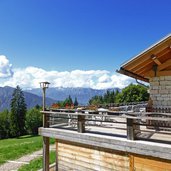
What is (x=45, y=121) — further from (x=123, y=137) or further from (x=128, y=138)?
(x=128, y=138)

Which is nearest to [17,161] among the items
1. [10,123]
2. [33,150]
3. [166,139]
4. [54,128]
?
[33,150]

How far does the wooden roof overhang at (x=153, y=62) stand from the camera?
10469mm

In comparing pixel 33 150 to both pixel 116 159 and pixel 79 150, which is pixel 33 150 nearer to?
pixel 79 150

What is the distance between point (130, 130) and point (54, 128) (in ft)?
13.3

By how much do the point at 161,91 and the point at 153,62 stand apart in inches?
51.1

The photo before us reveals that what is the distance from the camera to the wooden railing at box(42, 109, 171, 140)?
7949mm

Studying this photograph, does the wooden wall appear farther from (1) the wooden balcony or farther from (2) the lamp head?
(2) the lamp head

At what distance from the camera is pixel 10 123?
79.4 m

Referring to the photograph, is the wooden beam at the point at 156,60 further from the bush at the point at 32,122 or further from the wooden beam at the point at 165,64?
the bush at the point at 32,122

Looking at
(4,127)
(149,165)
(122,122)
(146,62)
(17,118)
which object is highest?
(146,62)

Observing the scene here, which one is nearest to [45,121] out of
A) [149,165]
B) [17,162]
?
[149,165]

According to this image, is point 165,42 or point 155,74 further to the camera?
point 155,74

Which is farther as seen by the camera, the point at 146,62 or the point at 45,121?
the point at 146,62

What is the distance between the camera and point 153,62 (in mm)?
11484
